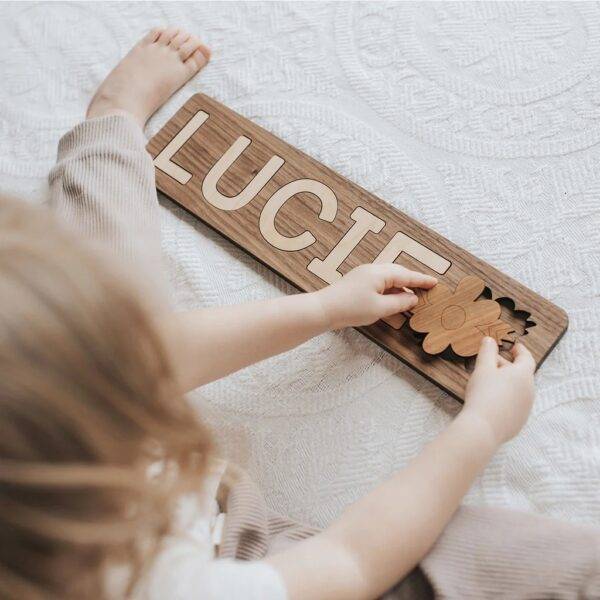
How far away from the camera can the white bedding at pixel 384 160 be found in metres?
0.63

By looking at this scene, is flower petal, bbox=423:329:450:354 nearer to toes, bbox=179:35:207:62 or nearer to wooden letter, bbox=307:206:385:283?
wooden letter, bbox=307:206:385:283

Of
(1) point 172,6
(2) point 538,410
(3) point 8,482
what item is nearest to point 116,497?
(3) point 8,482

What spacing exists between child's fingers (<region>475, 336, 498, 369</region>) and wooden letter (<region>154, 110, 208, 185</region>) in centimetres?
32

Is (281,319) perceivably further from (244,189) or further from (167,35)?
(167,35)

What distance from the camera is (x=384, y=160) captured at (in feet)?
2.40

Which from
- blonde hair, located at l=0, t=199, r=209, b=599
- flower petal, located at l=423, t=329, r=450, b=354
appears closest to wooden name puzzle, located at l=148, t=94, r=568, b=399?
flower petal, located at l=423, t=329, r=450, b=354

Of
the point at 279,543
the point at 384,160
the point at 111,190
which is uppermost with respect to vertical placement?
the point at 384,160

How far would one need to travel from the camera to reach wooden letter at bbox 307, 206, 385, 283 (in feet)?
2.25

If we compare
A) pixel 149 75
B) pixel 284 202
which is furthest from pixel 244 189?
pixel 149 75

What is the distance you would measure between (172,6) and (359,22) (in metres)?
0.21

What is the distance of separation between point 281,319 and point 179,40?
0.36 m

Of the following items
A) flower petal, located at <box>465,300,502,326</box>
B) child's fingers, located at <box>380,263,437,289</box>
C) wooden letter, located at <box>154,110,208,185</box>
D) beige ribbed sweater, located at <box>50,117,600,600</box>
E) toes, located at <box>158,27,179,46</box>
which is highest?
toes, located at <box>158,27,179,46</box>

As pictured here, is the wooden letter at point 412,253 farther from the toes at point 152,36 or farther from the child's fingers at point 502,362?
the toes at point 152,36

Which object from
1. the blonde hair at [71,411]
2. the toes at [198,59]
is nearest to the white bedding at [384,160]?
the toes at [198,59]
